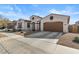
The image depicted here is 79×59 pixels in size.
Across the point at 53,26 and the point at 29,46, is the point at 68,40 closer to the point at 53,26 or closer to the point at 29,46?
the point at 53,26

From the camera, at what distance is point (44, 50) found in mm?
3496

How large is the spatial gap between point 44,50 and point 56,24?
2.66 ft

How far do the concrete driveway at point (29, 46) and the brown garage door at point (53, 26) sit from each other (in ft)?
1.13

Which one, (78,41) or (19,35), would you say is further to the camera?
(19,35)

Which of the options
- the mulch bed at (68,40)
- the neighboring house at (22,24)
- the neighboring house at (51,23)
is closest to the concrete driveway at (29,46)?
the mulch bed at (68,40)

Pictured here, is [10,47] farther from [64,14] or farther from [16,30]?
[64,14]

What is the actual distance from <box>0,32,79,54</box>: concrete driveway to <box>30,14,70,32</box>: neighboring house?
14.3 inches

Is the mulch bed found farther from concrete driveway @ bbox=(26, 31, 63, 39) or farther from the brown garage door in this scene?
the brown garage door

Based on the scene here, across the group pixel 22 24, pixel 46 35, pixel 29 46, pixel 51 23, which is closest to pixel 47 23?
pixel 51 23

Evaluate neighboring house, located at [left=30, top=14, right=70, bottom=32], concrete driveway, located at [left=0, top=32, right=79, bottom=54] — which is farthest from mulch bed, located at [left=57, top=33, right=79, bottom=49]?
neighboring house, located at [left=30, top=14, right=70, bottom=32]

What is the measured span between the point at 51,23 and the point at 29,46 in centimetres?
87

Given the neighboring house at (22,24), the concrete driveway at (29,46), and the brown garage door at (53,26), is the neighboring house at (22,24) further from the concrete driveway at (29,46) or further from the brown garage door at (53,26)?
the brown garage door at (53,26)

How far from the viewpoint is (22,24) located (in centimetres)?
398
